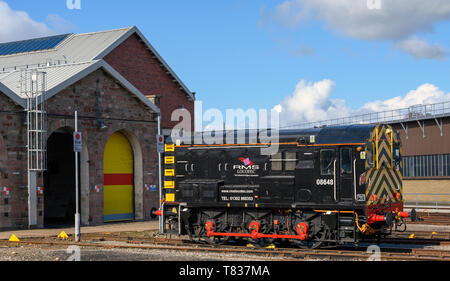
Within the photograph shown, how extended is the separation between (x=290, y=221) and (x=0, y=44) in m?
41.9

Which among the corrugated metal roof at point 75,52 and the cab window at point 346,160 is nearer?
the cab window at point 346,160

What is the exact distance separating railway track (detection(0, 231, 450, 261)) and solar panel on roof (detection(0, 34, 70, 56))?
28.3 meters

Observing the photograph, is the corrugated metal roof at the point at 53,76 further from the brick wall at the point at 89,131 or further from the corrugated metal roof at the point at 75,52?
the corrugated metal roof at the point at 75,52

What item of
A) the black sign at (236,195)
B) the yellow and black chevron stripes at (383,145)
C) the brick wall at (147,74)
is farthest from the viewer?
the brick wall at (147,74)

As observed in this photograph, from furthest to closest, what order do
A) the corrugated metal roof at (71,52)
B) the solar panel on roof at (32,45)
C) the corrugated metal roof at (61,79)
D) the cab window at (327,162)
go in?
the solar panel on roof at (32,45), the corrugated metal roof at (71,52), the corrugated metal roof at (61,79), the cab window at (327,162)

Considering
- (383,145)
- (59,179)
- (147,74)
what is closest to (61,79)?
(59,179)

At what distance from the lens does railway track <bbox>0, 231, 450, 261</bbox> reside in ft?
54.2

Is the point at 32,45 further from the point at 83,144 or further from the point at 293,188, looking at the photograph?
the point at 293,188

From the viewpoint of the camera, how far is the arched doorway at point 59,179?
33.9 meters

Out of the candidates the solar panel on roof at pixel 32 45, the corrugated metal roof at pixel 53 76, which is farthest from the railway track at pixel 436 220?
the solar panel on roof at pixel 32 45

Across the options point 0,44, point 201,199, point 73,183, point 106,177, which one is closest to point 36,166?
point 106,177

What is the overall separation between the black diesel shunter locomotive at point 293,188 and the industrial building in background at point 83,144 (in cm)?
810

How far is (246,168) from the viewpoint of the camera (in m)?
20.1
